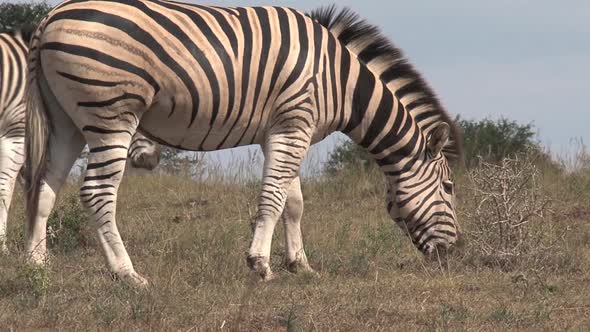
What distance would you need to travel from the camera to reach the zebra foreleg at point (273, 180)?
8.23m

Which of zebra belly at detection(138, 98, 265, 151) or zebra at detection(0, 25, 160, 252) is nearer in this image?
zebra belly at detection(138, 98, 265, 151)

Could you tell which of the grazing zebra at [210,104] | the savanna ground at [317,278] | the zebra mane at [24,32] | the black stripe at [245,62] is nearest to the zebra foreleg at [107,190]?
the grazing zebra at [210,104]

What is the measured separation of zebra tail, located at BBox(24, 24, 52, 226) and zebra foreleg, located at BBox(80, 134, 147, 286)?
41 centimetres

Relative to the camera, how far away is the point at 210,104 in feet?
26.0

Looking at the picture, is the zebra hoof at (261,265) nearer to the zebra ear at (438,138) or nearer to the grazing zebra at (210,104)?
the grazing zebra at (210,104)

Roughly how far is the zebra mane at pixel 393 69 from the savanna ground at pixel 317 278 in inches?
28.4

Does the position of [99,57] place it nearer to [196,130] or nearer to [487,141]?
[196,130]

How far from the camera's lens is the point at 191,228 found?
10078 millimetres

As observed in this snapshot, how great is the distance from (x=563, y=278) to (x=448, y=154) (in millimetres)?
1851

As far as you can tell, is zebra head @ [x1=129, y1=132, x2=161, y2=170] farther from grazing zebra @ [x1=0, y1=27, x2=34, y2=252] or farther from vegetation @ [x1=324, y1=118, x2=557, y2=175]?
vegetation @ [x1=324, y1=118, x2=557, y2=175]

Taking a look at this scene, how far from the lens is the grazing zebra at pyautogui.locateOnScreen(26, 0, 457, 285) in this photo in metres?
7.47

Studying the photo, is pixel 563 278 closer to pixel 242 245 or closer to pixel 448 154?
pixel 448 154

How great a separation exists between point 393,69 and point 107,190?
283cm

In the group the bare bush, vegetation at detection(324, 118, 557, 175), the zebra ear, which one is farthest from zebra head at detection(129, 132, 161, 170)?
vegetation at detection(324, 118, 557, 175)
